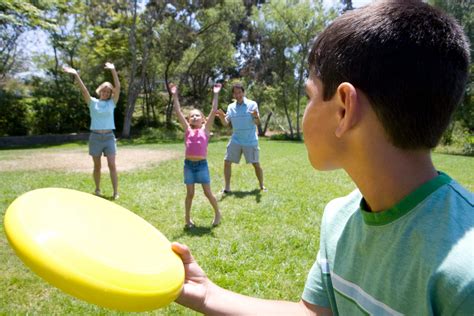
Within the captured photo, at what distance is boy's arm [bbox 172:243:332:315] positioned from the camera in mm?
1389

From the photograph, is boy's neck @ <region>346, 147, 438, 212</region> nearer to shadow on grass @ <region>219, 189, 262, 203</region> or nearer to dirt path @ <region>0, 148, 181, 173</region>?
shadow on grass @ <region>219, 189, 262, 203</region>

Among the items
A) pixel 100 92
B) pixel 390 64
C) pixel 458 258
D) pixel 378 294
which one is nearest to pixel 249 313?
pixel 378 294

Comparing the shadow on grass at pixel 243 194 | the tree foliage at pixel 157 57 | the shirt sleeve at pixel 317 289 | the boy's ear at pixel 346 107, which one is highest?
the tree foliage at pixel 157 57

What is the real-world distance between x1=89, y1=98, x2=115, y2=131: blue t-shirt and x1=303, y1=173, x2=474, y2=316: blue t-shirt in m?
6.44

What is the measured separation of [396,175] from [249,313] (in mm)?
717

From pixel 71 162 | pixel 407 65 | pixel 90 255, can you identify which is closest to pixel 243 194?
pixel 90 255

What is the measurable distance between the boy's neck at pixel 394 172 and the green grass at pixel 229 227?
2.67 meters

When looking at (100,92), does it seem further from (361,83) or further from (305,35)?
(305,35)

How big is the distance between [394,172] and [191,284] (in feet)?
2.77

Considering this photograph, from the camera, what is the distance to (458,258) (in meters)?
0.79

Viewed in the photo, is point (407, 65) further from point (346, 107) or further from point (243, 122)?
point (243, 122)

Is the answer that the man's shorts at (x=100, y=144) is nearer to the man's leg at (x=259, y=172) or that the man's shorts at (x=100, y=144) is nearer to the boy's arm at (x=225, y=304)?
the man's leg at (x=259, y=172)

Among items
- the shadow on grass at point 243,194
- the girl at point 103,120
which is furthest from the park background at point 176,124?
the girl at point 103,120

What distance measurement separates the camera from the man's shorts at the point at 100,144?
7191 mm
